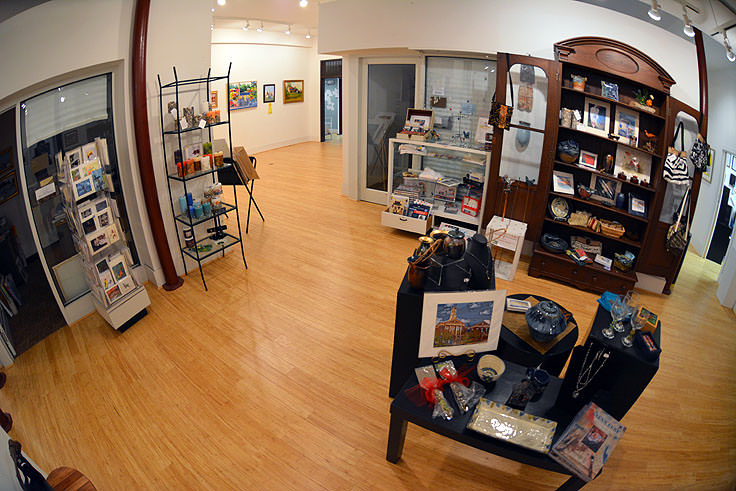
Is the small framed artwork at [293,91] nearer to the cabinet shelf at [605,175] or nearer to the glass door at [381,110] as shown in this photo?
the glass door at [381,110]

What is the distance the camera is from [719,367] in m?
3.64

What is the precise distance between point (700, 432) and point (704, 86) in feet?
10.8

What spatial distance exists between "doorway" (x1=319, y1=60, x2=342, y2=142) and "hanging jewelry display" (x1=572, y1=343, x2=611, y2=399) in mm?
11460

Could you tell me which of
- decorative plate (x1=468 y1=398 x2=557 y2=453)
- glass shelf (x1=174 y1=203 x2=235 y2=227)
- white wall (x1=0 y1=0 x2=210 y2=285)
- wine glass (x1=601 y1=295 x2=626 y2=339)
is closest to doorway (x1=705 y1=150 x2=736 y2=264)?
wine glass (x1=601 y1=295 x2=626 y2=339)

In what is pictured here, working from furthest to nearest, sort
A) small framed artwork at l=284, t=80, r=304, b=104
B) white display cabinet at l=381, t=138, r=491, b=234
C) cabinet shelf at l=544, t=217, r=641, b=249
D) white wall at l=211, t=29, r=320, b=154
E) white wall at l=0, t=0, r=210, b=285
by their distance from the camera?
1. small framed artwork at l=284, t=80, r=304, b=104
2. white wall at l=211, t=29, r=320, b=154
3. white display cabinet at l=381, t=138, r=491, b=234
4. cabinet shelf at l=544, t=217, r=641, b=249
5. white wall at l=0, t=0, r=210, b=285

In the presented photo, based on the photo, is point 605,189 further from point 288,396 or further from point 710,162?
point 288,396

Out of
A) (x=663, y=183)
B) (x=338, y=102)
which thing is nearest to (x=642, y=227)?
(x=663, y=183)

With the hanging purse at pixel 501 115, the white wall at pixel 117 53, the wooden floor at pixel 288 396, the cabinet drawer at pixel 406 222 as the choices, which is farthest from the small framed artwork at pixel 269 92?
the hanging purse at pixel 501 115

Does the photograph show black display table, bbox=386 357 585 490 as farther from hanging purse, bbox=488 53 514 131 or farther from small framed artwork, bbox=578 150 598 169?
hanging purse, bbox=488 53 514 131

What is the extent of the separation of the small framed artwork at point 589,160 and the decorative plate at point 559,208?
0.49m

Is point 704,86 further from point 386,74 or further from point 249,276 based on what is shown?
point 249,276

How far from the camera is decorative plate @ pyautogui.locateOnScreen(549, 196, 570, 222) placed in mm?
4893

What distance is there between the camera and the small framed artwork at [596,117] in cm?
452

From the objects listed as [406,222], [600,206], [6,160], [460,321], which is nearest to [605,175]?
[600,206]
